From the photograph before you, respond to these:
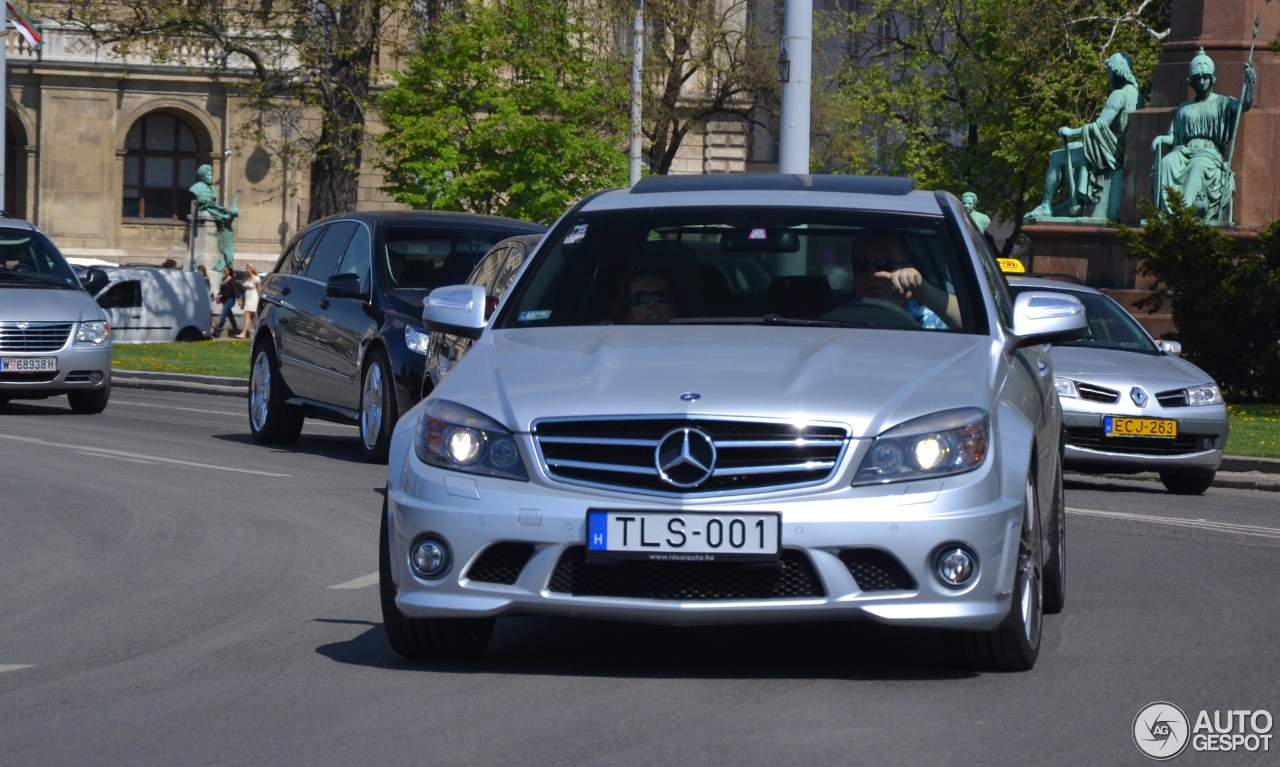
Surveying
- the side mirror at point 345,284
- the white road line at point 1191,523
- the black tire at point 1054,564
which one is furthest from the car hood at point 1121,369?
the black tire at point 1054,564

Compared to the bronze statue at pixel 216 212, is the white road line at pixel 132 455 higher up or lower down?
lower down

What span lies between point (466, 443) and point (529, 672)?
75cm

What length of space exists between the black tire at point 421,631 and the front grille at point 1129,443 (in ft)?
30.2

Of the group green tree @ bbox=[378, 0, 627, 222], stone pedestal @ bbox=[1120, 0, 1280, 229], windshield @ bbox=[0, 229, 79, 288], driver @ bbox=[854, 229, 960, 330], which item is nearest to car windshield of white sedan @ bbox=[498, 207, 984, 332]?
driver @ bbox=[854, 229, 960, 330]

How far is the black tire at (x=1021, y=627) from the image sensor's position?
6.68m

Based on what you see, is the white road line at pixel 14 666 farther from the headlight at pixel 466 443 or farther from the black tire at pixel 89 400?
the black tire at pixel 89 400

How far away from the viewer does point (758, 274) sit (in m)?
7.63

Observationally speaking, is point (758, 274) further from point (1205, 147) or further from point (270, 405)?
point (1205, 147)

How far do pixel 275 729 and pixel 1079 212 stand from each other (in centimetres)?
2806

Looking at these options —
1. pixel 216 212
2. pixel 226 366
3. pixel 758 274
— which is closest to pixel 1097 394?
pixel 758 274

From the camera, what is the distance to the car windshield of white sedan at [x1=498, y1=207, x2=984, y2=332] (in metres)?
7.52

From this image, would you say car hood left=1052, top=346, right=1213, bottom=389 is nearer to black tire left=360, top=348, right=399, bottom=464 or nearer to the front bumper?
black tire left=360, top=348, right=399, bottom=464

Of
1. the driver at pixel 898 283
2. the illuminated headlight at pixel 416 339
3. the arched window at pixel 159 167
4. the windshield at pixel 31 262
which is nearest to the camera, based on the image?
the driver at pixel 898 283

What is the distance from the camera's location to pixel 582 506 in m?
6.32
